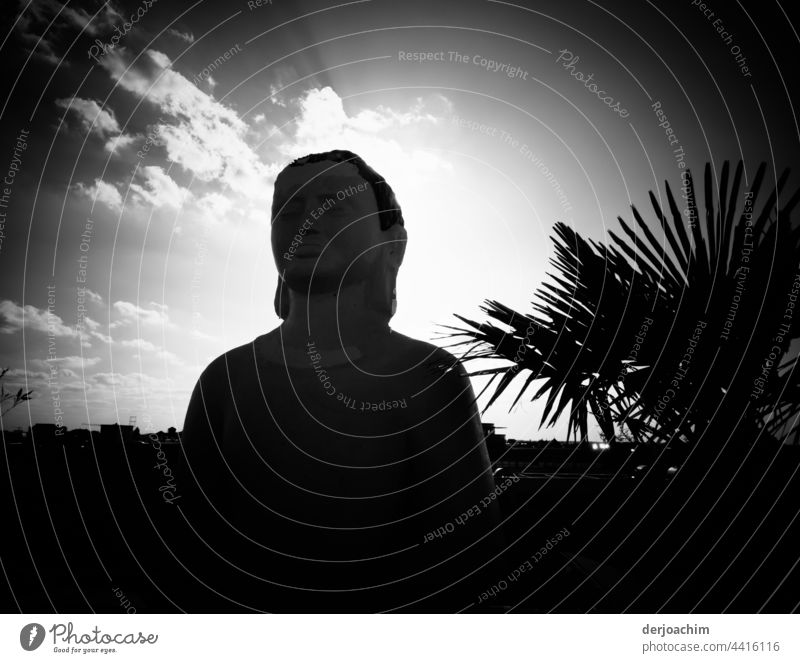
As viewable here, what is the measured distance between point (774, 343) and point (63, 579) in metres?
4.21

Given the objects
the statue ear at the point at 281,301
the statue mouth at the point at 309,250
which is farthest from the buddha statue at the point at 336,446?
the statue ear at the point at 281,301

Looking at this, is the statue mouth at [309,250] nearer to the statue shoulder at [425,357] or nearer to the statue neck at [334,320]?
the statue neck at [334,320]

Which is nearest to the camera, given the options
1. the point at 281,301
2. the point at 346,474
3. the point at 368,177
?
the point at 346,474

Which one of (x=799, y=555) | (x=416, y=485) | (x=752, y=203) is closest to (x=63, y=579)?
(x=416, y=485)

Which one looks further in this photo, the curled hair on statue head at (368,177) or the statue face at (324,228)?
the curled hair on statue head at (368,177)

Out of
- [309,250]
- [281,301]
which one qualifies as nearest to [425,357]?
[309,250]

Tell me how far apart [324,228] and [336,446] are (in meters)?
0.90

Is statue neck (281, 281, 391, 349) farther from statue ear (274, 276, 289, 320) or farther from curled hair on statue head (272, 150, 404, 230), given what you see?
curled hair on statue head (272, 150, 404, 230)

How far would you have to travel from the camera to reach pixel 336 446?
6.15 ft

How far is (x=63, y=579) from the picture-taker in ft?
9.43

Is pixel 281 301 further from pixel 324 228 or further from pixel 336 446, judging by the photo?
pixel 336 446

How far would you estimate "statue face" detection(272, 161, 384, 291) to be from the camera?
1.98 m

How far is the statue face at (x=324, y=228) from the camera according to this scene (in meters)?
1.98

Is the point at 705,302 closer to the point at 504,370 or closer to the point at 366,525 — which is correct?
Answer: the point at 504,370
